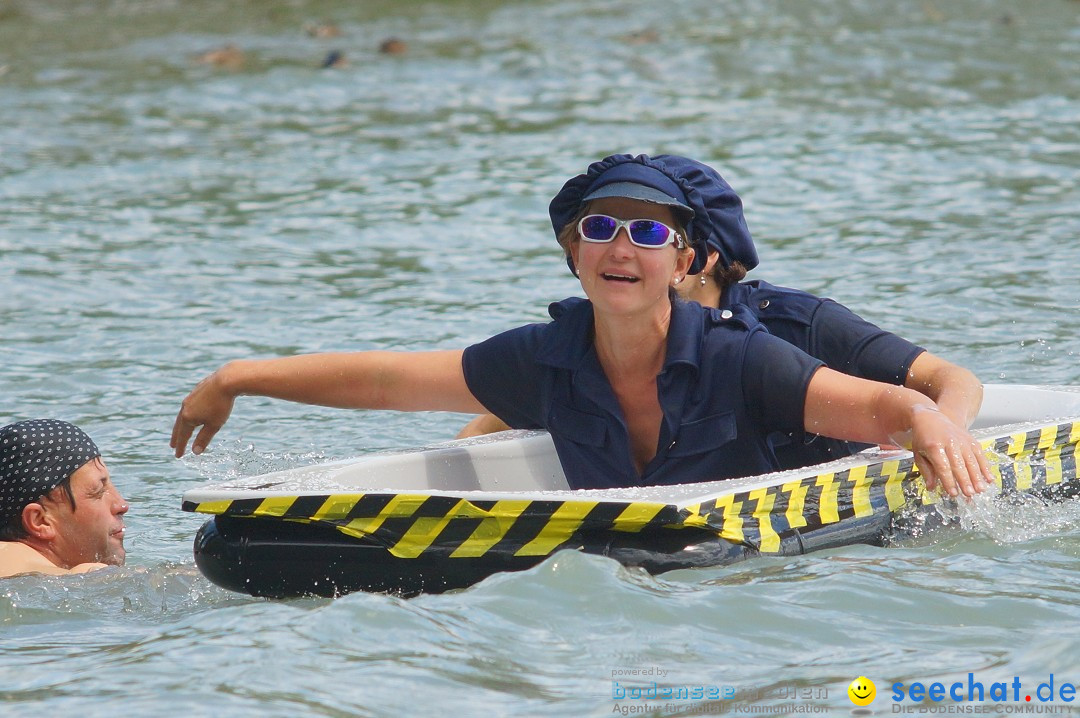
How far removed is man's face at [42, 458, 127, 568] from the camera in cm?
523

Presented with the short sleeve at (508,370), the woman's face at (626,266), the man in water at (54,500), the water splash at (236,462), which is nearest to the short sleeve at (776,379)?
the woman's face at (626,266)

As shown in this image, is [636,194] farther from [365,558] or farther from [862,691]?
[862,691]

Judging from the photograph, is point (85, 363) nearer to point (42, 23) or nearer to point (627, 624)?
point (627, 624)

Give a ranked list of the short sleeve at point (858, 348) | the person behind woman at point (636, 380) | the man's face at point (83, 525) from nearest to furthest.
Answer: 1. the person behind woman at point (636, 380)
2. the short sleeve at point (858, 348)
3. the man's face at point (83, 525)

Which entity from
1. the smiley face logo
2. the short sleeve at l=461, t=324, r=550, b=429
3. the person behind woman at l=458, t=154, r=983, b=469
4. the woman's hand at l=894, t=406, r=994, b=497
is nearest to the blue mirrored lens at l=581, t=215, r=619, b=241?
the person behind woman at l=458, t=154, r=983, b=469

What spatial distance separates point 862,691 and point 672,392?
125 cm

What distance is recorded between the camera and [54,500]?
5207 mm

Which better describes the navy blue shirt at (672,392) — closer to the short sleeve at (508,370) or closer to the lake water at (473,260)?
the short sleeve at (508,370)

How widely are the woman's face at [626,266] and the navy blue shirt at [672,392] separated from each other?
0.62 feet

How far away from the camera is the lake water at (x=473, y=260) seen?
3.99 metres

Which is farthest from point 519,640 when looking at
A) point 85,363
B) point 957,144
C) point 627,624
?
point 957,144
